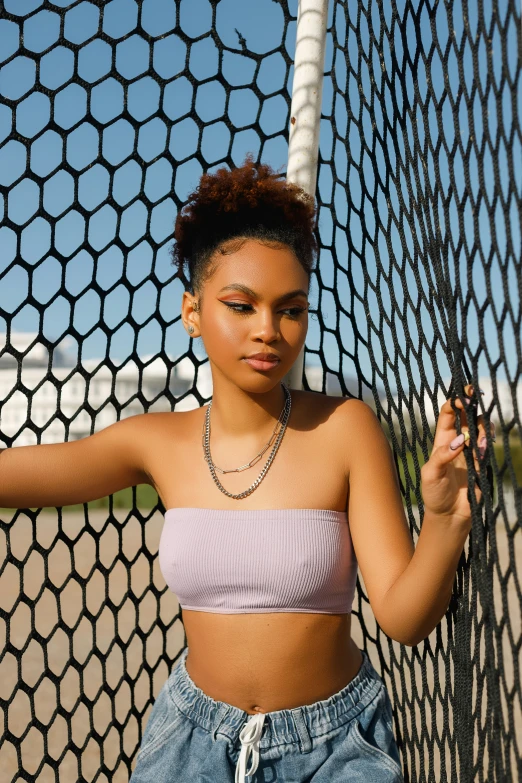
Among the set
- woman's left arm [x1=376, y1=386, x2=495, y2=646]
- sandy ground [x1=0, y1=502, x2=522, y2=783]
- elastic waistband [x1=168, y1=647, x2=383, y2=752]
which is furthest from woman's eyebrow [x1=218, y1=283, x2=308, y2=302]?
elastic waistband [x1=168, y1=647, x2=383, y2=752]

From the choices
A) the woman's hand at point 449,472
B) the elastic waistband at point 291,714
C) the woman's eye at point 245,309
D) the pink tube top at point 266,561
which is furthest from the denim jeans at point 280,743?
the woman's eye at point 245,309

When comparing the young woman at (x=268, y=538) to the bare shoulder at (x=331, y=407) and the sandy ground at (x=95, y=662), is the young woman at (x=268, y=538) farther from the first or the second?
the sandy ground at (x=95, y=662)

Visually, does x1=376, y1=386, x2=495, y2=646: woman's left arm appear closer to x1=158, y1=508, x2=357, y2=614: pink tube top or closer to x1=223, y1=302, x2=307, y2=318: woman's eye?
x1=158, y1=508, x2=357, y2=614: pink tube top

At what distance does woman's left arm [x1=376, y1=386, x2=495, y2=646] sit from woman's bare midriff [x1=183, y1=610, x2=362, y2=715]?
206mm

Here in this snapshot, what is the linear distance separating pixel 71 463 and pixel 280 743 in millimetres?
626

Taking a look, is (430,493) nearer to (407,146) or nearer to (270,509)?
(270,509)

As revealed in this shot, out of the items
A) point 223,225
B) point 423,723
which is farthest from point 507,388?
point 423,723

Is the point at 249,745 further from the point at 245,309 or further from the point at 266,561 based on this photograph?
the point at 245,309

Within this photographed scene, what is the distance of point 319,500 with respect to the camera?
140cm

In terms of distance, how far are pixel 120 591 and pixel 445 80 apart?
6.65 m

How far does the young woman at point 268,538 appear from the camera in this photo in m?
1.36

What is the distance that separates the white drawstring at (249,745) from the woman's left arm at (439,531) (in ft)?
1.02

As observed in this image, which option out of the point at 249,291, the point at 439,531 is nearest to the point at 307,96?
the point at 249,291

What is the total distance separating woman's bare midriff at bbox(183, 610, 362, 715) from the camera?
1.38 metres
